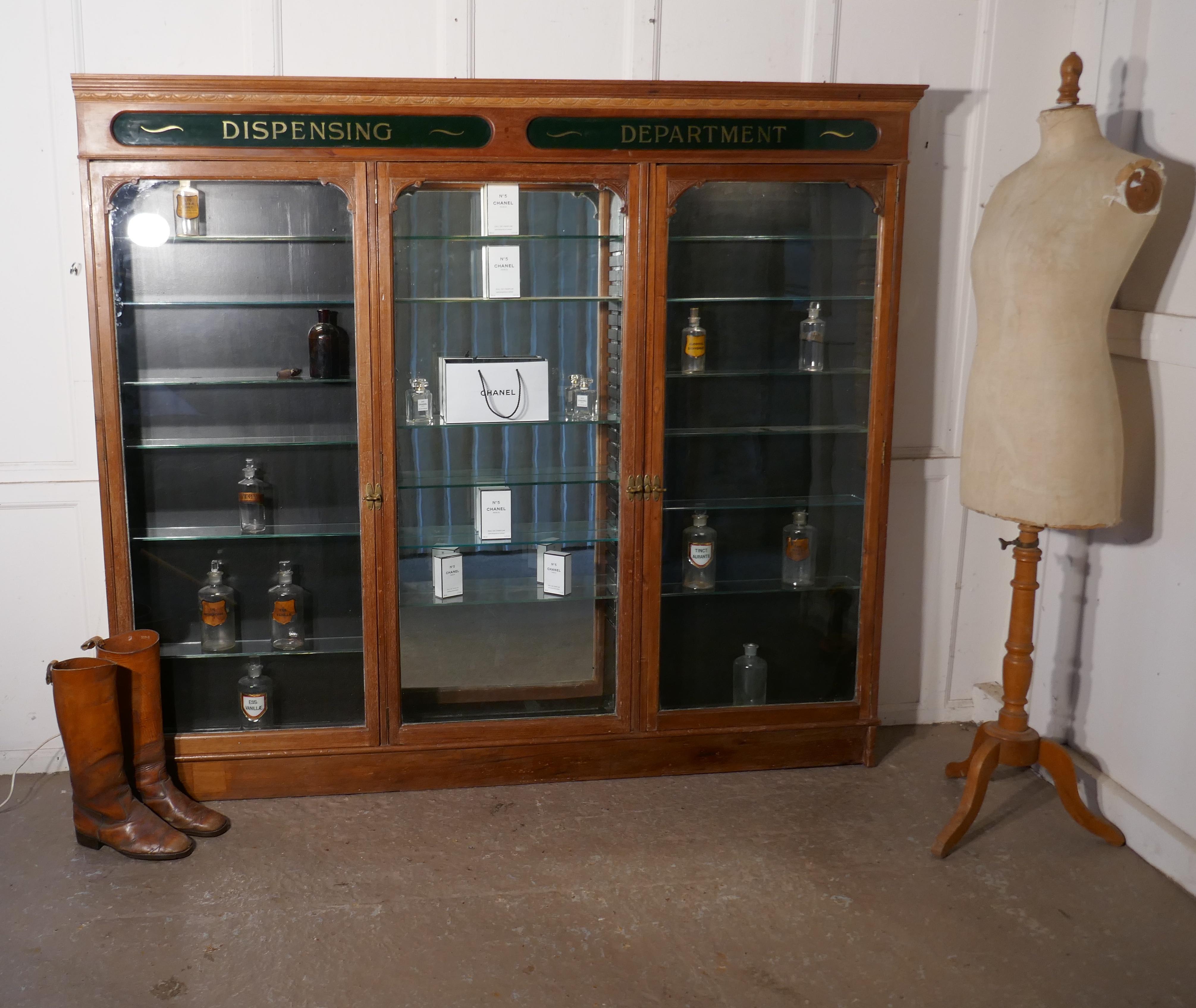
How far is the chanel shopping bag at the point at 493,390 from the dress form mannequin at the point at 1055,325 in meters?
1.26

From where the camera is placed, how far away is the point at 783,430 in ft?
11.6

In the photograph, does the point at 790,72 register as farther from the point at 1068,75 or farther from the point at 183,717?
the point at 183,717

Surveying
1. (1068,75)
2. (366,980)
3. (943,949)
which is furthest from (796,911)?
(1068,75)

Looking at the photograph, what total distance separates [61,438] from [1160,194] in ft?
10.5

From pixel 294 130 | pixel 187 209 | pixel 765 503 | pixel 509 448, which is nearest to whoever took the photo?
pixel 294 130

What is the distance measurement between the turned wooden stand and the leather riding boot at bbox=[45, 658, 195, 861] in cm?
218

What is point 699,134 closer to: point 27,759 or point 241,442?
point 241,442

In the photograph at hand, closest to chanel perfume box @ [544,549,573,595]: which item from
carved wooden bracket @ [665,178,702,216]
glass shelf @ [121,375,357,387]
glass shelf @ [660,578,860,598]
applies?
glass shelf @ [660,578,860,598]

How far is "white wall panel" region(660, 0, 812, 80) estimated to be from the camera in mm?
3529

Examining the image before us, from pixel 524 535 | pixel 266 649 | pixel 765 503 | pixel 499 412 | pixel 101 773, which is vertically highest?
pixel 499 412

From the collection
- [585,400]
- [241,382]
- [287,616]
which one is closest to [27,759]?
[287,616]

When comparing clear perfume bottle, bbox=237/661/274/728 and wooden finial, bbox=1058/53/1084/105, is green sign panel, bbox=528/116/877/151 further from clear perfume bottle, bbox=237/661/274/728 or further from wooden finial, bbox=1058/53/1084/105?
clear perfume bottle, bbox=237/661/274/728

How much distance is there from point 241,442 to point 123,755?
946 mm

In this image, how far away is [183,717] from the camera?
11.2 ft
